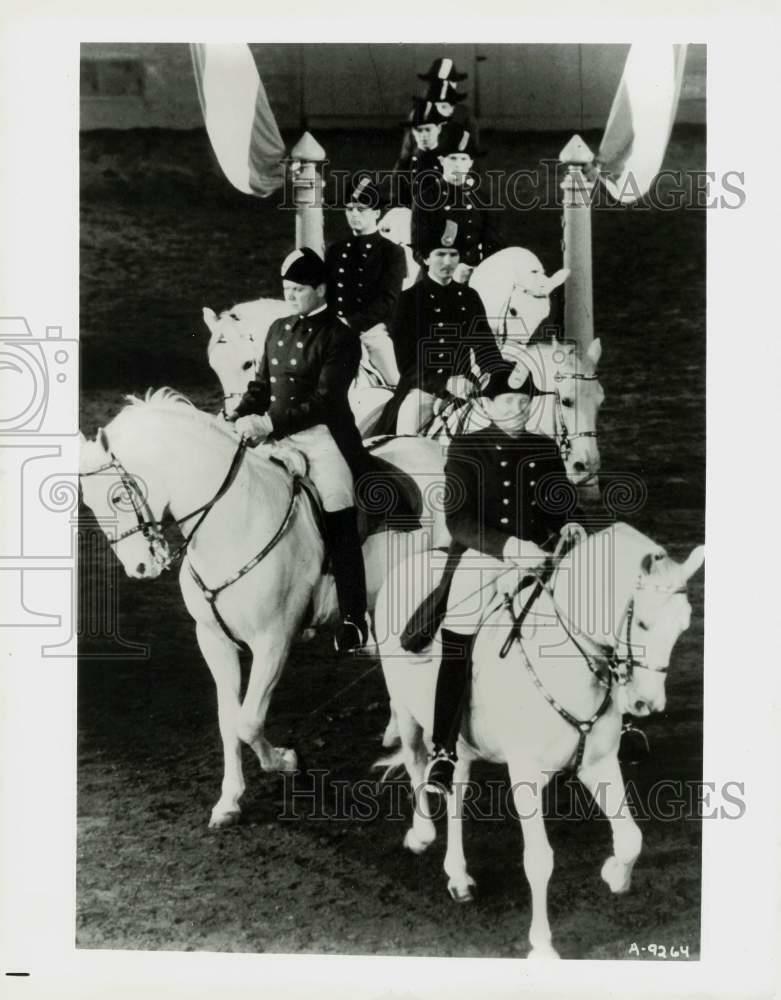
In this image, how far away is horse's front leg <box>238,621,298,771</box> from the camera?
3236 millimetres

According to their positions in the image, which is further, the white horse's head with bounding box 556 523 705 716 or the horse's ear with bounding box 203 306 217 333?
the horse's ear with bounding box 203 306 217 333

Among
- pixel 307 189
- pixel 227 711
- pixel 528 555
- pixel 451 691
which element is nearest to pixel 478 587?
pixel 528 555

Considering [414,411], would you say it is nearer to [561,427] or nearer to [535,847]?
[561,427]

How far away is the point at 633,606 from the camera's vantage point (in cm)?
317

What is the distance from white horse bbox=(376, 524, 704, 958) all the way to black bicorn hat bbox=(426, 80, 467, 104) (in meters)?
1.43

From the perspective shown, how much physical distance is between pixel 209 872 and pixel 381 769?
0.64 meters

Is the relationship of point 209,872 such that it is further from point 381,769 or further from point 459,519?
point 459,519

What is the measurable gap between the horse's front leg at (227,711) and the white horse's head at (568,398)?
120 cm

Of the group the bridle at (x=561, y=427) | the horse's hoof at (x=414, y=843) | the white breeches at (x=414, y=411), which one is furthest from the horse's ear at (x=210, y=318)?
the horse's hoof at (x=414, y=843)

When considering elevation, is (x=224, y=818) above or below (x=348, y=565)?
below

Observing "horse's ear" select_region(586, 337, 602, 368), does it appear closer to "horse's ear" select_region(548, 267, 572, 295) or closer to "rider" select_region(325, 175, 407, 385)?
"horse's ear" select_region(548, 267, 572, 295)

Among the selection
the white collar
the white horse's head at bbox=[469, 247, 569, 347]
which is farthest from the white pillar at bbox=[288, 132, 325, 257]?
the white horse's head at bbox=[469, 247, 569, 347]

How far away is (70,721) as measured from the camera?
332 centimetres

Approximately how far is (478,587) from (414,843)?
32.8 inches
